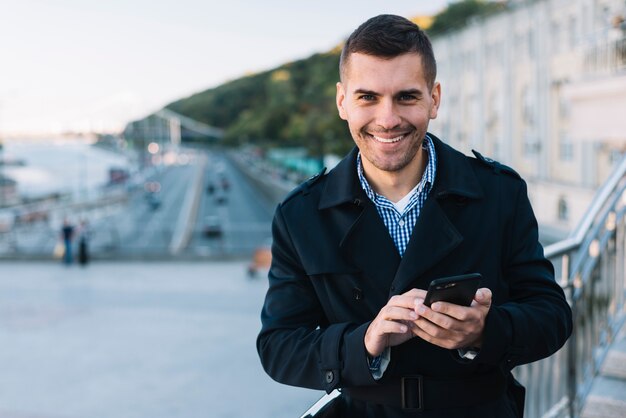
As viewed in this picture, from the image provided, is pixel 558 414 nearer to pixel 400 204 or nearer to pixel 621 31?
pixel 400 204

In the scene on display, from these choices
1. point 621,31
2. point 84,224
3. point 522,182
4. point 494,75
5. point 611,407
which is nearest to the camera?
point 522,182

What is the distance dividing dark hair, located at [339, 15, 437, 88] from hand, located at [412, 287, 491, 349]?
49 centimetres

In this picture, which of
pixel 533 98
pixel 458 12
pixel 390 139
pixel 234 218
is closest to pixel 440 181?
pixel 390 139

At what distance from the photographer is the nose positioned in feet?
5.01

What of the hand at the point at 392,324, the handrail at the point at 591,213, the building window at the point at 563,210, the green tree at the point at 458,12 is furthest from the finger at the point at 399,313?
the green tree at the point at 458,12

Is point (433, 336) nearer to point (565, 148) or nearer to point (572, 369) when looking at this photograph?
point (572, 369)

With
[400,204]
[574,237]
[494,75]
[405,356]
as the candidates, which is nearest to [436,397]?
[405,356]

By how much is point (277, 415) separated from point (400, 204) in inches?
221

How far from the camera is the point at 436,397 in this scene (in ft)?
5.10

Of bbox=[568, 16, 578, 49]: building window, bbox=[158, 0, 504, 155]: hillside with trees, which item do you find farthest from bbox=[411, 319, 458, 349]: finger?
bbox=[568, 16, 578, 49]: building window

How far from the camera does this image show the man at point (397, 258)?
→ 1518 mm

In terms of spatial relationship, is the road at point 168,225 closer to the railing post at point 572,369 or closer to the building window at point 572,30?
the building window at point 572,30

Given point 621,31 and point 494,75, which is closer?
point 621,31

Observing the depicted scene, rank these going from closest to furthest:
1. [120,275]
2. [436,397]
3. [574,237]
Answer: [436,397] → [574,237] → [120,275]
